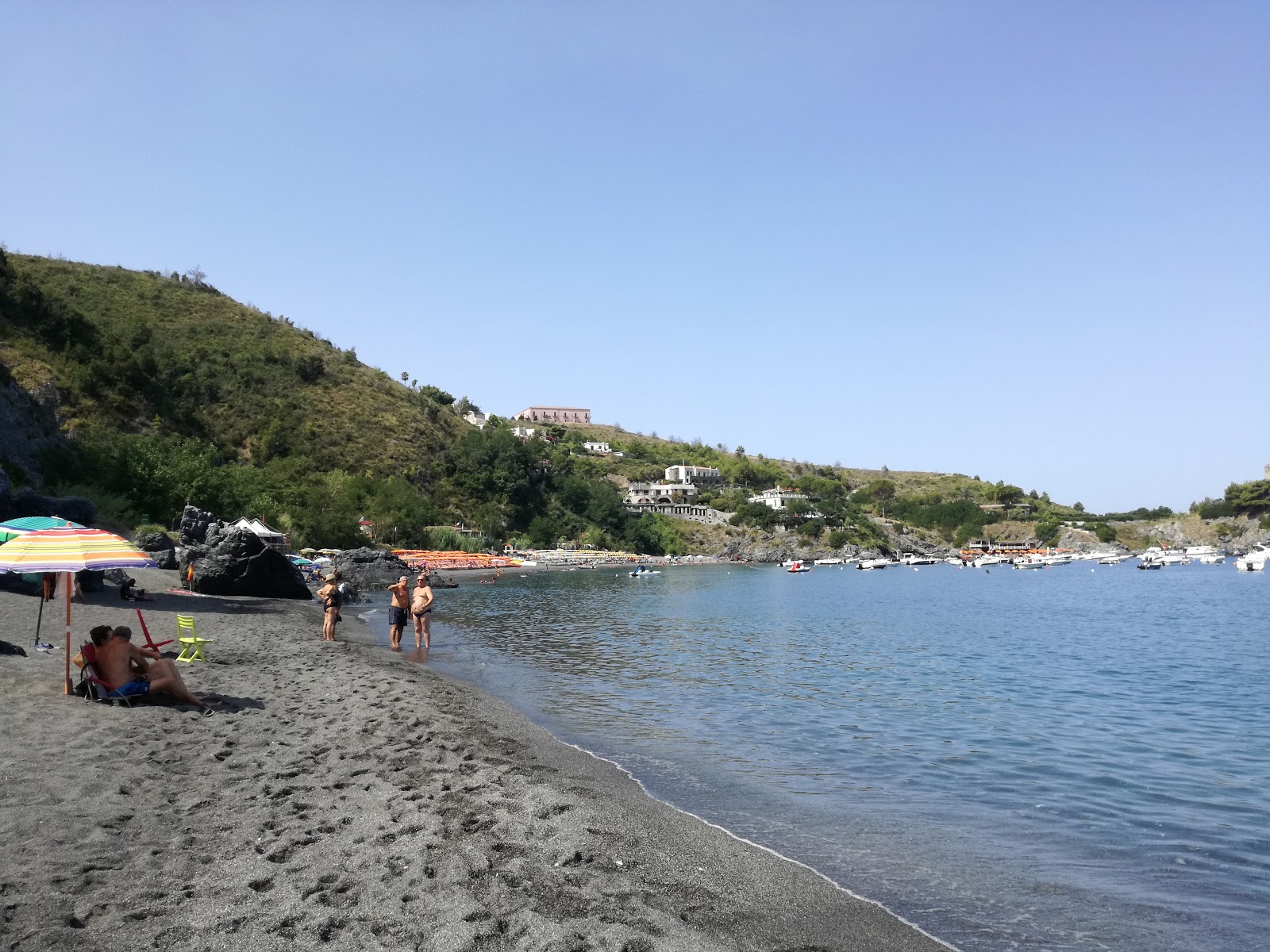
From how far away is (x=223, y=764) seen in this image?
9031 millimetres

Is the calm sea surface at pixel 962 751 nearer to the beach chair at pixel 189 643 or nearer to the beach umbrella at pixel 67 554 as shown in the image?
the beach chair at pixel 189 643

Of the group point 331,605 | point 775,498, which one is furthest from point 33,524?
point 775,498

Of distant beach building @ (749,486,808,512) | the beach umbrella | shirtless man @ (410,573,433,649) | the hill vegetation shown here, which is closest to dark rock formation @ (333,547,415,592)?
the hill vegetation

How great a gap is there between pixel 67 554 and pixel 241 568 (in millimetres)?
22669

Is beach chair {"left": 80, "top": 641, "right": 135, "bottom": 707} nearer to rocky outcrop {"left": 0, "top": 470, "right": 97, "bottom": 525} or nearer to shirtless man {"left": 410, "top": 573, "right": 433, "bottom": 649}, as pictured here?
shirtless man {"left": 410, "top": 573, "right": 433, "bottom": 649}

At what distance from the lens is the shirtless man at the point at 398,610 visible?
73.7ft

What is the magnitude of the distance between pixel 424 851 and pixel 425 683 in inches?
373

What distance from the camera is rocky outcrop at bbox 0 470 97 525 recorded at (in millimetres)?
23562

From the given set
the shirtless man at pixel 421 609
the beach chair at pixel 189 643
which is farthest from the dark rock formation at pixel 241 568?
the beach chair at pixel 189 643

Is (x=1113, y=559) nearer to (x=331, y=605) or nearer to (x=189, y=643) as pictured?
(x=331, y=605)

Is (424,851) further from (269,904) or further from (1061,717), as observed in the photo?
(1061,717)

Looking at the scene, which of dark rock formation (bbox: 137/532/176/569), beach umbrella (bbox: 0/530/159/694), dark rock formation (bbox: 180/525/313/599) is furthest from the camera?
dark rock formation (bbox: 137/532/176/569)

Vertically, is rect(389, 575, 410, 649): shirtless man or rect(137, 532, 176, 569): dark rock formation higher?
rect(137, 532, 176, 569): dark rock formation

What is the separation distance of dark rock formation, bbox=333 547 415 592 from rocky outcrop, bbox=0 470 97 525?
24.3 metres
